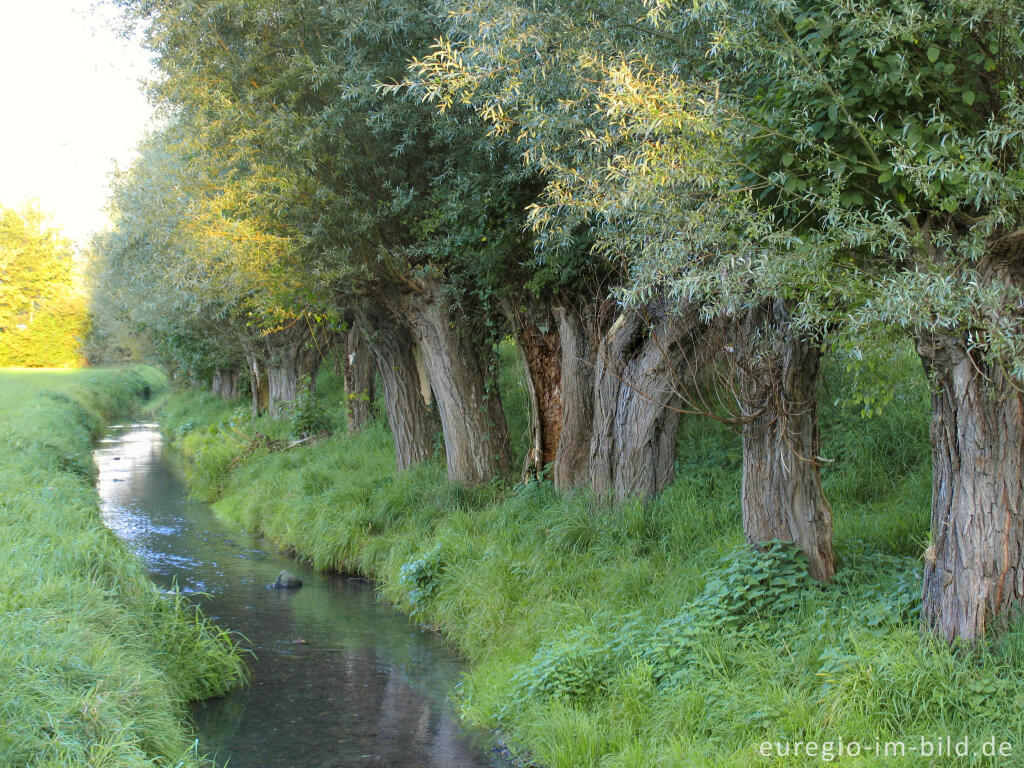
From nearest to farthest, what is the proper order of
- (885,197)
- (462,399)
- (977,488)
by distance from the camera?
(885,197)
(977,488)
(462,399)

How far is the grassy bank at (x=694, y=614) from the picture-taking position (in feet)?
17.2

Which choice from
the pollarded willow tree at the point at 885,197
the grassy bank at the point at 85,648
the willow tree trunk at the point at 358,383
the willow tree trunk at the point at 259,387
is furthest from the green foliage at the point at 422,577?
the willow tree trunk at the point at 259,387

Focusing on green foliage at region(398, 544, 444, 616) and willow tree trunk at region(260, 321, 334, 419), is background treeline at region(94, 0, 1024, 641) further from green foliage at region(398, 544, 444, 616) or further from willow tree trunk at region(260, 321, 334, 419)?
willow tree trunk at region(260, 321, 334, 419)

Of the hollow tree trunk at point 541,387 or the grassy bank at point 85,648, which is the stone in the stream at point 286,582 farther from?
the hollow tree trunk at point 541,387

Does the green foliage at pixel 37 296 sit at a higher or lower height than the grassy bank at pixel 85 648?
higher

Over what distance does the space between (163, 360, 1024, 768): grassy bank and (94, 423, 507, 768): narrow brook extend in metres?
0.38

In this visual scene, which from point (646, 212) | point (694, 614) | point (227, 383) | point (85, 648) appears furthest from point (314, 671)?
point (227, 383)

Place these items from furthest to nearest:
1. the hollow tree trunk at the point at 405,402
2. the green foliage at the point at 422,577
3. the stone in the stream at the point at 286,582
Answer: the hollow tree trunk at the point at 405,402
the stone in the stream at the point at 286,582
the green foliage at the point at 422,577

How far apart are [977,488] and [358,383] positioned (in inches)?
632

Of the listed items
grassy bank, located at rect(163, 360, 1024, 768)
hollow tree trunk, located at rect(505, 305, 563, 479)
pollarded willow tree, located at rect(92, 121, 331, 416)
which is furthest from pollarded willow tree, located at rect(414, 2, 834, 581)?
pollarded willow tree, located at rect(92, 121, 331, 416)

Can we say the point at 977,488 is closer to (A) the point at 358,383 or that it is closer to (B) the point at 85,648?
(B) the point at 85,648

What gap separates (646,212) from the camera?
5.88 metres

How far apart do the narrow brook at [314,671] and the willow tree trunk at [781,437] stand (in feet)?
10.00

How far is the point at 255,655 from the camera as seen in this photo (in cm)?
926
